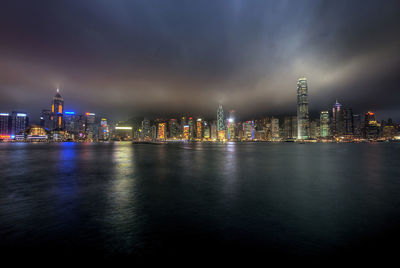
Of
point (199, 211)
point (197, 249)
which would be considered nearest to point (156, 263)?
point (197, 249)

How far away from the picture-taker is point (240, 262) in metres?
8.73

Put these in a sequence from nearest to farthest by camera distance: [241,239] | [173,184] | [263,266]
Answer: [263,266], [241,239], [173,184]

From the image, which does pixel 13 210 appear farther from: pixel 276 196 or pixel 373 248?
pixel 373 248

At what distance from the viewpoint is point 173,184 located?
83.5 ft

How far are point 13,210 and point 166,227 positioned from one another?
41.0ft

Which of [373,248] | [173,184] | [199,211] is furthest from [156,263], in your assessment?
[173,184]

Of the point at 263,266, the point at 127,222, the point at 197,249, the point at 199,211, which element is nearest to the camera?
the point at 263,266

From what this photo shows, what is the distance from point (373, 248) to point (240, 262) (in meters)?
6.85

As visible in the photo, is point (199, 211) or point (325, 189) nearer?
point (199, 211)

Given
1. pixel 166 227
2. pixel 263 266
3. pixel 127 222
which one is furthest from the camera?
pixel 127 222

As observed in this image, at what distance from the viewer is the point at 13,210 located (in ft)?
51.0

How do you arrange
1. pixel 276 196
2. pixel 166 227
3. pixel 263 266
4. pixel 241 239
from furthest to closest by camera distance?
pixel 276 196 → pixel 166 227 → pixel 241 239 → pixel 263 266

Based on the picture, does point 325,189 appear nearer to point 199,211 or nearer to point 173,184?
point 199,211

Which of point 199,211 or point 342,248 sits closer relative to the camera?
point 342,248
